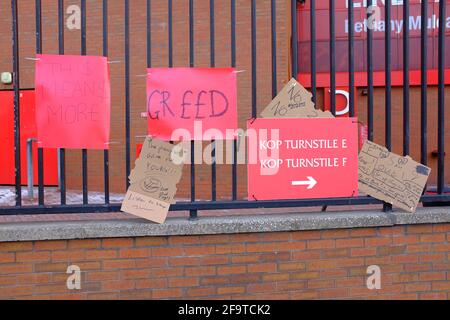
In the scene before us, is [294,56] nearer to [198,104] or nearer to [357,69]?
[198,104]

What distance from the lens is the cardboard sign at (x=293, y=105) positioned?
341cm

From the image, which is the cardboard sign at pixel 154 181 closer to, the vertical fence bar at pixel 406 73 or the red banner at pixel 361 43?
the vertical fence bar at pixel 406 73

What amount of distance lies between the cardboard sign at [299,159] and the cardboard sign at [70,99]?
110 cm

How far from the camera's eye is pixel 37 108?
3.24 m

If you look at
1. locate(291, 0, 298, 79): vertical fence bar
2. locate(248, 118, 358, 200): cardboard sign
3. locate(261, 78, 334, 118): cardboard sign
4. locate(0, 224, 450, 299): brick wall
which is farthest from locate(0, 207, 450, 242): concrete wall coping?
locate(291, 0, 298, 79): vertical fence bar

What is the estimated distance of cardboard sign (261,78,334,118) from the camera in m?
3.41

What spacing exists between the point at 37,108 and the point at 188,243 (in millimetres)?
1390

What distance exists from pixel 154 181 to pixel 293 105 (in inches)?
44.7

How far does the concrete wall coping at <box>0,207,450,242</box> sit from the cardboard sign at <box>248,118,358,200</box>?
17 centimetres

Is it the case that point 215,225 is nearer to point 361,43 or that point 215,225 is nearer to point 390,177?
point 390,177

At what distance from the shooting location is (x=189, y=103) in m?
3.33

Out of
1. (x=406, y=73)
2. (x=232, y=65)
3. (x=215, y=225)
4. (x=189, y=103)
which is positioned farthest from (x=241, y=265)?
(x=406, y=73)

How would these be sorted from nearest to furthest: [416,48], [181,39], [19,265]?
1. [19,265]
2. [181,39]
3. [416,48]
